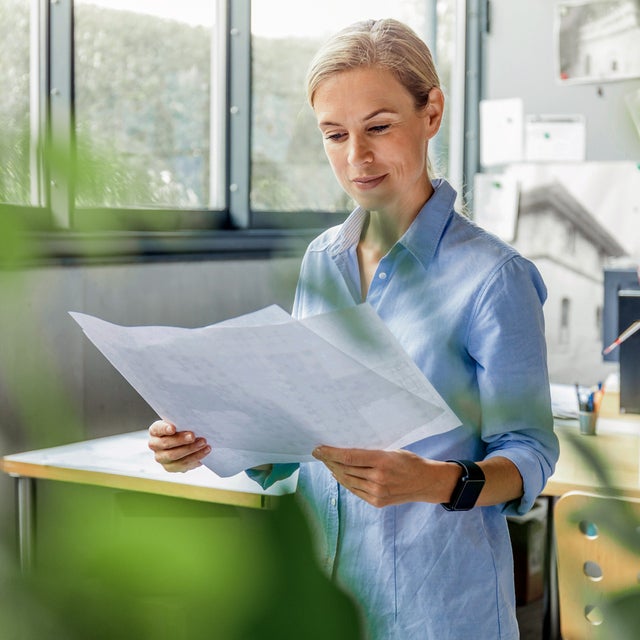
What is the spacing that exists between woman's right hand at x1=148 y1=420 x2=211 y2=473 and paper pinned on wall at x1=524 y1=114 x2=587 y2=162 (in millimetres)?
3226

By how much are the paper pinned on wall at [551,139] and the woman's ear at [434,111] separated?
2.99 meters

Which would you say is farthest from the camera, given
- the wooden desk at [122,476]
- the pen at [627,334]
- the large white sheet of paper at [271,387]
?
the pen at [627,334]

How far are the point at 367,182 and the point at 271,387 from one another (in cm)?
38

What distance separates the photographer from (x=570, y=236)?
406 cm

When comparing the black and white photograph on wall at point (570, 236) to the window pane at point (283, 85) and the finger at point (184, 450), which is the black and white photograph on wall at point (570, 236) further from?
the finger at point (184, 450)

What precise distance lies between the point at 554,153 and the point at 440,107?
10.1 ft

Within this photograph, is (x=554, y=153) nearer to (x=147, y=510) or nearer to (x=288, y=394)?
(x=288, y=394)

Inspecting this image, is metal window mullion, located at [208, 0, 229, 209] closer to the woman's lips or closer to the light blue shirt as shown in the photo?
the light blue shirt

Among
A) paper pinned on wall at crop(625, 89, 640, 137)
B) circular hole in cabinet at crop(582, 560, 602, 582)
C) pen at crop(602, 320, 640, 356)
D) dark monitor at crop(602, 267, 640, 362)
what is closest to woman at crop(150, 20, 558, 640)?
circular hole in cabinet at crop(582, 560, 602, 582)

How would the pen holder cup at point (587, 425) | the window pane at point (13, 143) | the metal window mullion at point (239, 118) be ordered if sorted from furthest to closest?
1. the metal window mullion at point (239, 118)
2. the pen holder cup at point (587, 425)
3. the window pane at point (13, 143)

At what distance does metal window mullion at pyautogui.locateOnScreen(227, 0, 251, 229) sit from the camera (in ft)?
10.1

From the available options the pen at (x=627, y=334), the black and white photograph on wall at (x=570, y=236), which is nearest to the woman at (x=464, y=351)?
the pen at (x=627, y=334)

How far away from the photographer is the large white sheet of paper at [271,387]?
0.60 m

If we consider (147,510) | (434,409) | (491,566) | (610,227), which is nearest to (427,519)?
(491,566)
